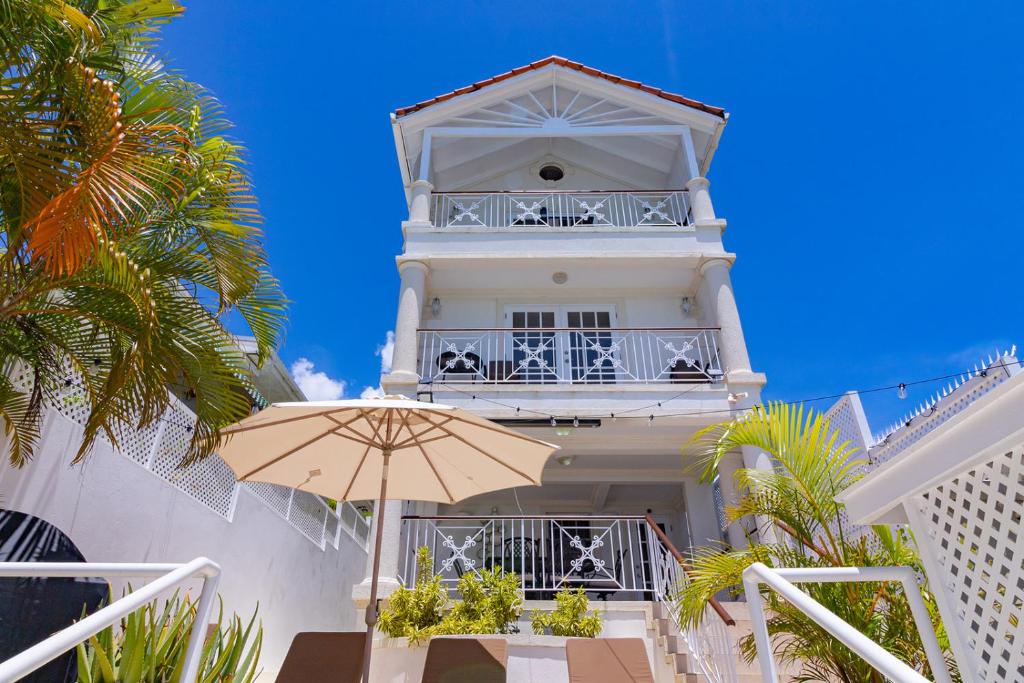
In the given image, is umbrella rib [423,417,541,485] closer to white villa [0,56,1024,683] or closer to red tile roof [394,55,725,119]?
white villa [0,56,1024,683]

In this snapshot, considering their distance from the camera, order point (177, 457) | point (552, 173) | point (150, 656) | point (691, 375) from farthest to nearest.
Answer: point (552, 173), point (691, 375), point (177, 457), point (150, 656)

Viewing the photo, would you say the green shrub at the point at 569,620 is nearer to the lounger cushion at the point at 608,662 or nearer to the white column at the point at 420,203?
the lounger cushion at the point at 608,662

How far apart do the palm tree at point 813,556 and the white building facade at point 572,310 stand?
3.83 meters

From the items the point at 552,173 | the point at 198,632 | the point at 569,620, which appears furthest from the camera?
the point at 552,173

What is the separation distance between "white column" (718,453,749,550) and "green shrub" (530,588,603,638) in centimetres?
274

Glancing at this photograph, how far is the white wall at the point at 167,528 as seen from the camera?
502 cm

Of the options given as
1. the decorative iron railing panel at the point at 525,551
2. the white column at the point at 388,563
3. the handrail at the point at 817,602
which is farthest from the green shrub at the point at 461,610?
the handrail at the point at 817,602

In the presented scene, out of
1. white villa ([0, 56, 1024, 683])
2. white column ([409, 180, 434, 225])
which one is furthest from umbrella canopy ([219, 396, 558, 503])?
white column ([409, 180, 434, 225])

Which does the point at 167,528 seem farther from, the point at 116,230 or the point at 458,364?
the point at 458,364

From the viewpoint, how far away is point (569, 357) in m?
9.78

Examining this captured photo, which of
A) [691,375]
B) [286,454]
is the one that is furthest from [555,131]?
[286,454]

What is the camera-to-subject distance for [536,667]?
554 cm

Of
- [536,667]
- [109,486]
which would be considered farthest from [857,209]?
[109,486]

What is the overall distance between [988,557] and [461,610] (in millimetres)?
5242
